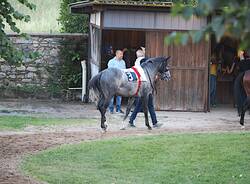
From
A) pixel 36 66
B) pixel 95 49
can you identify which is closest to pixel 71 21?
pixel 36 66

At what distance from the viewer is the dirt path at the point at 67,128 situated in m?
10.8

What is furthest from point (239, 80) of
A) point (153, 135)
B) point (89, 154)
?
point (89, 154)

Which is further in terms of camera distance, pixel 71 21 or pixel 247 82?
pixel 71 21

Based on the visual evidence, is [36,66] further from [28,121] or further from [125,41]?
[28,121]

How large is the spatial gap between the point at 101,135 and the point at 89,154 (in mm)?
2477

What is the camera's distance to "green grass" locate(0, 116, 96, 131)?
1440 centimetres

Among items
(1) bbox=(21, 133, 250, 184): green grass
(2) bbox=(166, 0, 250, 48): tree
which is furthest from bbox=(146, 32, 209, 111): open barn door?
(2) bbox=(166, 0, 250, 48): tree

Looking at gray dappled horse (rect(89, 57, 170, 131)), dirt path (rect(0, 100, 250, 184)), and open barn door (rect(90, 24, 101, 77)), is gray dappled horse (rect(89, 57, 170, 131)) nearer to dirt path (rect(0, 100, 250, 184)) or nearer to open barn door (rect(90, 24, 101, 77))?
dirt path (rect(0, 100, 250, 184))

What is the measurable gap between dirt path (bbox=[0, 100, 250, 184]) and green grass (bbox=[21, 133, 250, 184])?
40cm

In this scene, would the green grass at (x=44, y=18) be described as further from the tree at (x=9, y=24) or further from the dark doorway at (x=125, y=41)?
the tree at (x=9, y=24)

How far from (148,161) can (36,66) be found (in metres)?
11.6

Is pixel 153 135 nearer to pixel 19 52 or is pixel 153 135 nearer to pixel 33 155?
pixel 33 155

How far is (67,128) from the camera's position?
14438 millimetres

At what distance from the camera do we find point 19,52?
9.30 meters
